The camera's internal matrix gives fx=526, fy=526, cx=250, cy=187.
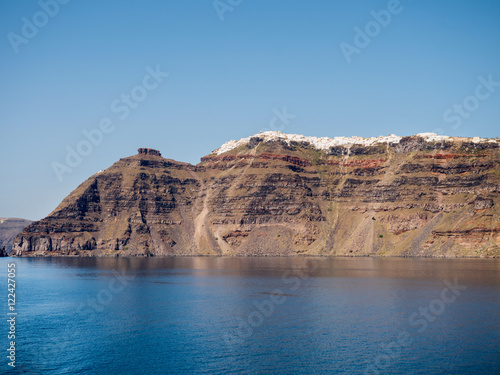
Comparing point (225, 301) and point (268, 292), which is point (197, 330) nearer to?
point (225, 301)

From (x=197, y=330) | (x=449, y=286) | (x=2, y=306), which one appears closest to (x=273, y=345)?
(x=197, y=330)

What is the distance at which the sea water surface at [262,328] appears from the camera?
58.7m

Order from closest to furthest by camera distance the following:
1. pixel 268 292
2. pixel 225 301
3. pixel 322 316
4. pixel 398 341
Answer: pixel 398 341 < pixel 322 316 < pixel 225 301 < pixel 268 292

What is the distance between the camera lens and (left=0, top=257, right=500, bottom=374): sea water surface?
58.7 meters

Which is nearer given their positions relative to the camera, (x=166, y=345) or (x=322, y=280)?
(x=166, y=345)

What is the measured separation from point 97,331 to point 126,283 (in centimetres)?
6575

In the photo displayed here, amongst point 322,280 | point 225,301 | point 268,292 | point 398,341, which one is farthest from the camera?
point 322,280

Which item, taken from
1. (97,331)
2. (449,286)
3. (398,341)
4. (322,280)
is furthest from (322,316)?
(322,280)

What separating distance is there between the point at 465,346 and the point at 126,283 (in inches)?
3777

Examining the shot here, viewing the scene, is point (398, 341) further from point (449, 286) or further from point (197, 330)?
point (449, 286)

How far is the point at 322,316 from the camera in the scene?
84.2 m

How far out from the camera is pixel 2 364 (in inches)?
2265

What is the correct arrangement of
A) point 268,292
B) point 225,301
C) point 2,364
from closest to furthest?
point 2,364 → point 225,301 → point 268,292

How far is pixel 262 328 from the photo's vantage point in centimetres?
7600
